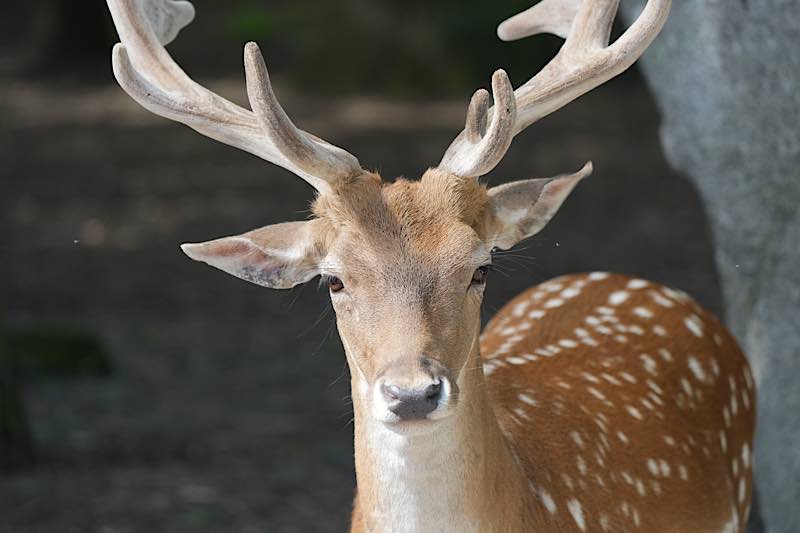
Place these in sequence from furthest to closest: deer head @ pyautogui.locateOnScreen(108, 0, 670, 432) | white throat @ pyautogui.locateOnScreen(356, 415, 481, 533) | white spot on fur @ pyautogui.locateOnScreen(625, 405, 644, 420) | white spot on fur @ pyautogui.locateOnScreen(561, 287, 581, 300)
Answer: white spot on fur @ pyautogui.locateOnScreen(561, 287, 581, 300) < white spot on fur @ pyautogui.locateOnScreen(625, 405, 644, 420) < white throat @ pyautogui.locateOnScreen(356, 415, 481, 533) < deer head @ pyautogui.locateOnScreen(108, 0, 670, 432)

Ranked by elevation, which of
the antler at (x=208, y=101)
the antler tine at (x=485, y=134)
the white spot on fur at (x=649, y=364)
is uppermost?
the antler at (x=208, y=101)

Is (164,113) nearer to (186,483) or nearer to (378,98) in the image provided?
(186,483)

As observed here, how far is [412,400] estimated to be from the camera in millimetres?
2752

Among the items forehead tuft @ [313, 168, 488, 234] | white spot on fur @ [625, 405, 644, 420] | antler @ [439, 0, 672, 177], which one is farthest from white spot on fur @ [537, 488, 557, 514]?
antler @ [439, 0, 672, 177]

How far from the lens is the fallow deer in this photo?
298 centimetres

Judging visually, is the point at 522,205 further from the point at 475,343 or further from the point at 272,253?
the point at 272,253

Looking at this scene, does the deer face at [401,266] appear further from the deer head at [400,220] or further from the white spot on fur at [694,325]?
the white spot on fur at [694,325]

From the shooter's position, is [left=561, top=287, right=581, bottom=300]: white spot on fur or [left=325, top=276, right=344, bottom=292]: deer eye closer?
[left=325, top=276, right=344, bottom=292]: deer eye

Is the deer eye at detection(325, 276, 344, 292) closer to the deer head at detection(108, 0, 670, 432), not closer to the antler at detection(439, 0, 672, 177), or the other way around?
the deer head at detection(108, 0, 670, 432)

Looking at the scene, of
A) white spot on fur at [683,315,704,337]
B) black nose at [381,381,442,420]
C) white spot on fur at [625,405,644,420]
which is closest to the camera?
black nose at [381,381,442,420]

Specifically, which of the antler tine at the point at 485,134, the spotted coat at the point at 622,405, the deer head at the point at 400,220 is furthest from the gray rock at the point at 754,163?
the antler tine at the point at 485,134

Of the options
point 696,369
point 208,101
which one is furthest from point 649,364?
point 208,101

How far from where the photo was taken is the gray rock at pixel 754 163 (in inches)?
169

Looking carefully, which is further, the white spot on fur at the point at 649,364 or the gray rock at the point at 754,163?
the gray rock at the point at 754,163
